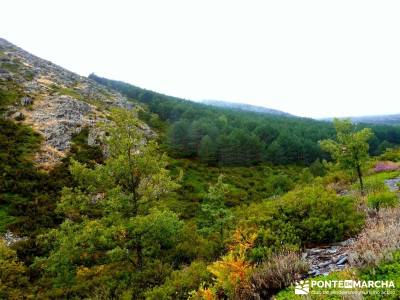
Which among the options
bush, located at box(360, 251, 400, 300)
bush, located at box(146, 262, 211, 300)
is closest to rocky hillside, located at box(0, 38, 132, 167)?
bush, located at box(146, 262, 211, 300)

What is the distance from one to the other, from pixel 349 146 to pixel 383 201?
8.05 meters

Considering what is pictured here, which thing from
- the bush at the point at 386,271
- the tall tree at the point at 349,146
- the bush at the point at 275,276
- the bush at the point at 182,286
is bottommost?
the bush at the point at 182,286

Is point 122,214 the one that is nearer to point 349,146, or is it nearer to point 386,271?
point 386,271

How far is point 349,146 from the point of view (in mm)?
19047

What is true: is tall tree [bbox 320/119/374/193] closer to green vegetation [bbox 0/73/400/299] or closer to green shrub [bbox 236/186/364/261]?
green vegetation [bbox 0/73/400/299]

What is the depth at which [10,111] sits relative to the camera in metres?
60.5

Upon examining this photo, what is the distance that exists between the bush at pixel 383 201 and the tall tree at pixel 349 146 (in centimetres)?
728

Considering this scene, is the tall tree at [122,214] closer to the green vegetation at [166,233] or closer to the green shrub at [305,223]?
the green vegetation at [166,233]

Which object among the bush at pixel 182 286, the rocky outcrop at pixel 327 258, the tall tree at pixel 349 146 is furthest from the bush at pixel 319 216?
the tall tree at pixel 349 146

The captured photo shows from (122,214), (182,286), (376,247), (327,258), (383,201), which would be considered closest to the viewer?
(376,247)

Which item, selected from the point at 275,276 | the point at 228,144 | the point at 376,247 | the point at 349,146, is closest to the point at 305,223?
the point at 275,276

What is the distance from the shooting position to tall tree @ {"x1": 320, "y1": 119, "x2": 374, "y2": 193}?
19000mm

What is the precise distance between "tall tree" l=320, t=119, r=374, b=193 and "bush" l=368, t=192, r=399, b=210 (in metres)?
7.28

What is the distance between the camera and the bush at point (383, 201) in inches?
443
